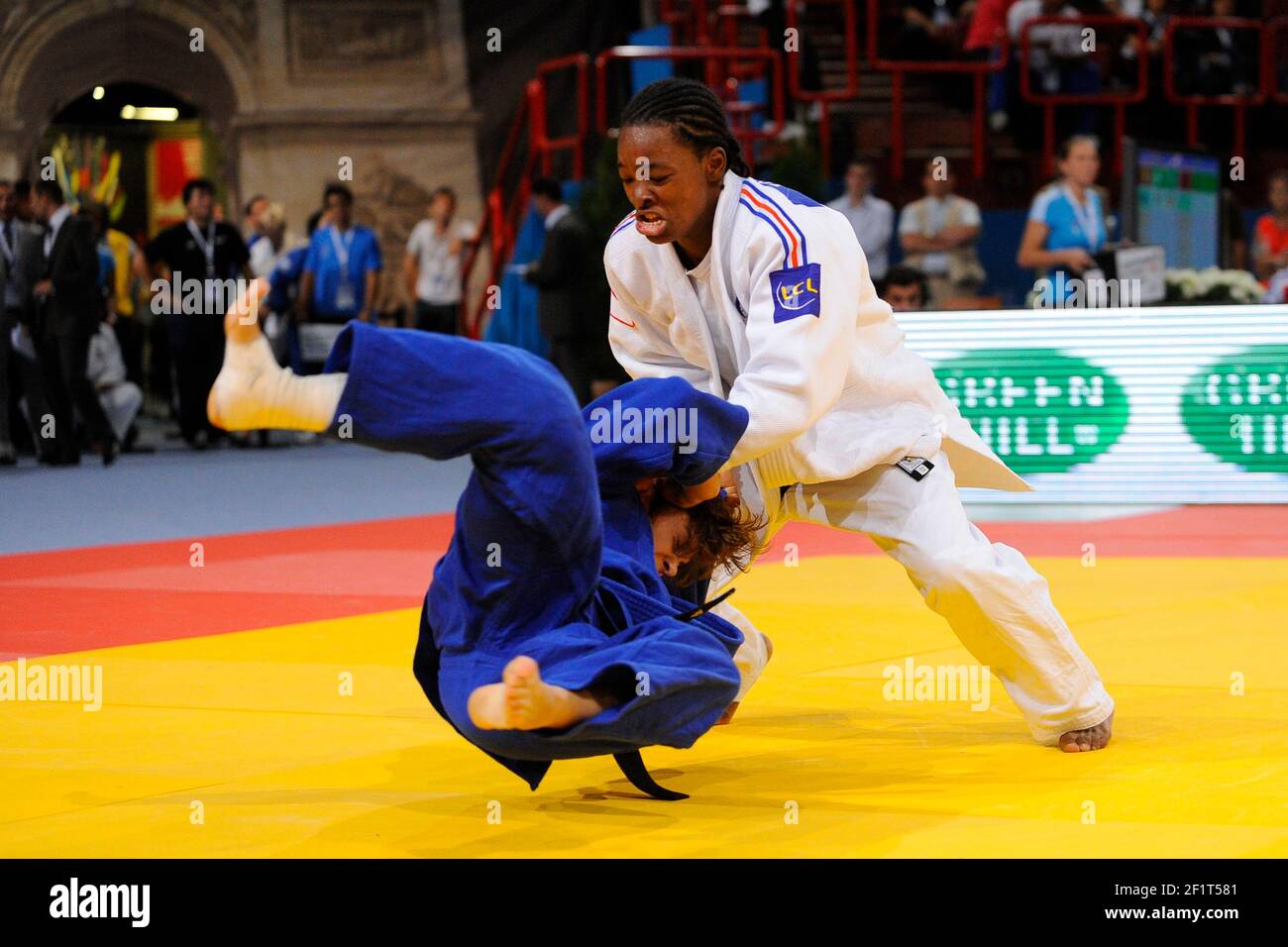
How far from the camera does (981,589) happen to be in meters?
3.81

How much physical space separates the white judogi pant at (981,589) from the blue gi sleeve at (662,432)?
0.63 meters

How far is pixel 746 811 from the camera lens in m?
3.36

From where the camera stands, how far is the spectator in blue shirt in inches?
564

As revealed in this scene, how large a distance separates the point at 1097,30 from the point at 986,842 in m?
12.8

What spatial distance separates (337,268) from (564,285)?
227 centimetres

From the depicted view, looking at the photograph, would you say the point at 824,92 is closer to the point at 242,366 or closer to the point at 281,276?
the point at 281,276

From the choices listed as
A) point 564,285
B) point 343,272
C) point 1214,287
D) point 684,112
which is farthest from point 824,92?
point 684,112

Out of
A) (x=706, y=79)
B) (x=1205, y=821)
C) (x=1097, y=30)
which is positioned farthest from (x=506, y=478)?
(x=1097, y=30)

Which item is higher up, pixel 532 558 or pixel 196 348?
pixel 532 558

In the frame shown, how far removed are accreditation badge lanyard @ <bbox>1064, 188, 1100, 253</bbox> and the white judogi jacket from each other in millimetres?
6712

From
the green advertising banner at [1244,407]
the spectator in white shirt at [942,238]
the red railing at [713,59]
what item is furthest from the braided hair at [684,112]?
the red railing at [713,59]

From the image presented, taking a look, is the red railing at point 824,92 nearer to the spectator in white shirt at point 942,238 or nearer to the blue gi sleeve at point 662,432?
the spectator in white shirt at point 942,238

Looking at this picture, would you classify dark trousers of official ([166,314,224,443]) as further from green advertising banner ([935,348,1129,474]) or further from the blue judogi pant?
the blue judogi pant

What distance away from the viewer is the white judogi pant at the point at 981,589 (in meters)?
3.83
